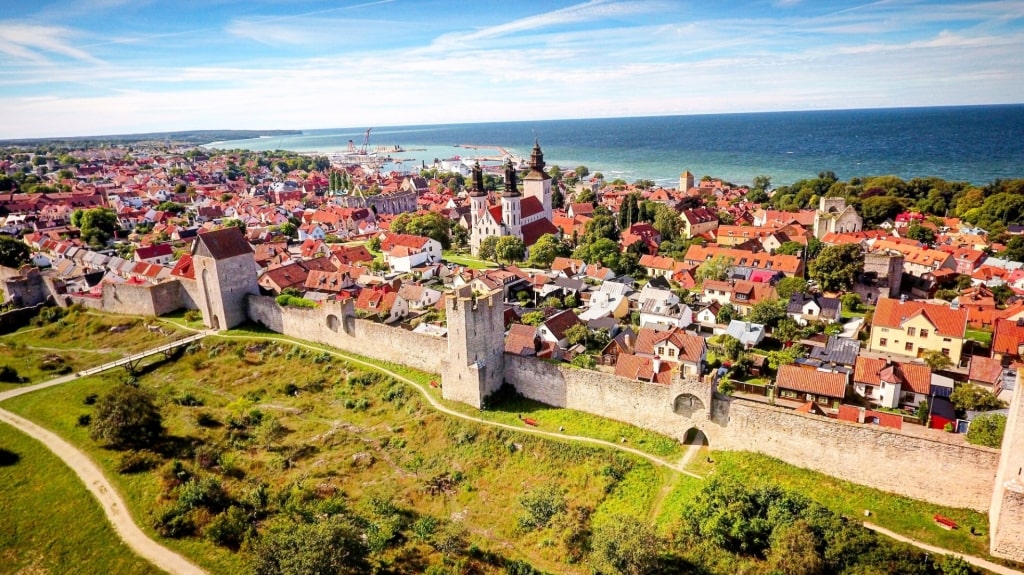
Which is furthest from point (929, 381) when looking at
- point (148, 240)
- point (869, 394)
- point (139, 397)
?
point (148, 240)

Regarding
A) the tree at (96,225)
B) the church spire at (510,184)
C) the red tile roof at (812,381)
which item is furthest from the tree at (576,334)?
the tree at (96,225)

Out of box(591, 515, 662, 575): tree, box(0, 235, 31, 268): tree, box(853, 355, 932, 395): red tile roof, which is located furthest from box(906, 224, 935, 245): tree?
box(0, 235, 31, 268): tree

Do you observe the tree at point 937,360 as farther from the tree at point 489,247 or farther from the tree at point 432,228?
the tree at point 432,228

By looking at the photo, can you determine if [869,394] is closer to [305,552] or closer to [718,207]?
[305,552]

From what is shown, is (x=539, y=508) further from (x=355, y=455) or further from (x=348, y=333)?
(x=348, y=333)

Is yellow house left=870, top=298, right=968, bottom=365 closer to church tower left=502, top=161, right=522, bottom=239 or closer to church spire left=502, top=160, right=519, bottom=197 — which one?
church tower left=502, top=161, right=522, bottom=239

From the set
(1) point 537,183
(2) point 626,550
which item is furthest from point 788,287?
(1) point 537,183
